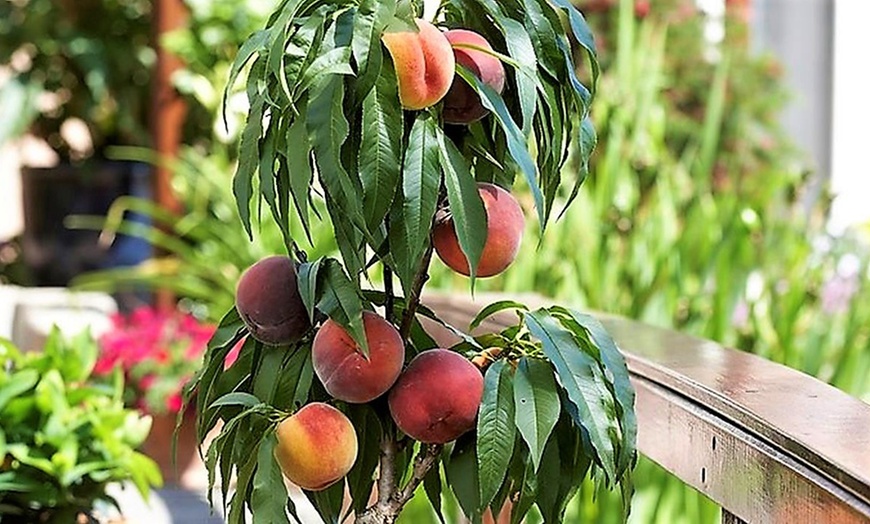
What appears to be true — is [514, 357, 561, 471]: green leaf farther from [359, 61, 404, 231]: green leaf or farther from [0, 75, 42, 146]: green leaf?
[0, 75, 42, 146]: green leaf

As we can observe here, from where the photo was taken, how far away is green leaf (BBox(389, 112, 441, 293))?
67 cm

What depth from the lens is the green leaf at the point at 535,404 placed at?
683 millimetres

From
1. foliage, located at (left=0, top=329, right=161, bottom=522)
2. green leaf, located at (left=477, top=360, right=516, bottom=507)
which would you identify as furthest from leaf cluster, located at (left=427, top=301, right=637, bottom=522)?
foliage, located at (left=0, top=329, right=161, bottom=522)

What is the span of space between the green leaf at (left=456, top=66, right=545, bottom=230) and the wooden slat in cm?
19

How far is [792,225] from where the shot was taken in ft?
6.92

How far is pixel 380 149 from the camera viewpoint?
66cm

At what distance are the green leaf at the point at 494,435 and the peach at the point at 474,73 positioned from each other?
0.47 ft

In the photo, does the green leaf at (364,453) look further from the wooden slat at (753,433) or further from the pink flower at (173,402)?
the pink flower at (173,402)

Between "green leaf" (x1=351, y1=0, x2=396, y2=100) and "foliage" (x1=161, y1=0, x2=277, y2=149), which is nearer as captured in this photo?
"green leaf" (x1=351, y1=0, x2=396, y2=100)

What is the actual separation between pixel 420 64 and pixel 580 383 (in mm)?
184

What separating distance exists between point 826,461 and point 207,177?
7.18ft

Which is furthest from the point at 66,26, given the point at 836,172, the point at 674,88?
the point at 836,172

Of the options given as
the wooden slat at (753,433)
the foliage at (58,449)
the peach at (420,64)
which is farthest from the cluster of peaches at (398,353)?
the foliage at (58,449)

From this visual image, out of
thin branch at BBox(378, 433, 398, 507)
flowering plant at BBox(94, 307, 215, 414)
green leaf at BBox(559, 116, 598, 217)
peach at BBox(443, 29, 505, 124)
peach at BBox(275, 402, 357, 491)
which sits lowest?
flowering plant at BBox(94, 307, 215, 414)
